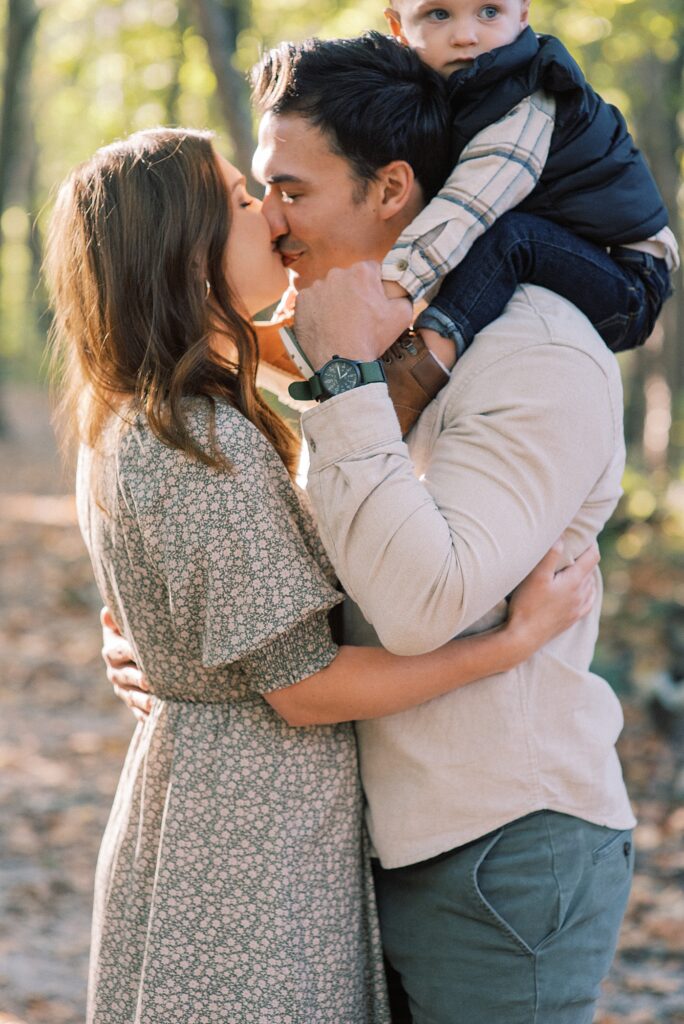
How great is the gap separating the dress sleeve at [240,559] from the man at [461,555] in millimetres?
106

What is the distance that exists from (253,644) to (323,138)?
104 centimetres

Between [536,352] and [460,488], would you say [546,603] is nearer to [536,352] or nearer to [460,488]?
[460,488]

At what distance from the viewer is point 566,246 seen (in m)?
2.10

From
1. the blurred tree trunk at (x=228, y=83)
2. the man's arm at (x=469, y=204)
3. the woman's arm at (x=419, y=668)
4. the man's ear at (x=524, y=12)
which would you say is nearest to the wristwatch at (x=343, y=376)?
the man's arm at (x=469, y=204)

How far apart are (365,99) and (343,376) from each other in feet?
2.23

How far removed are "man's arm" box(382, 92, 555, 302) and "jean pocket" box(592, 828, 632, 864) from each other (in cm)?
108

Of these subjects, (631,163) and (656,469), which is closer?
(631,163)

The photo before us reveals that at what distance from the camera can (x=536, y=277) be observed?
209cm

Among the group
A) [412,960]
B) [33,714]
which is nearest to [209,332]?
[412,960]

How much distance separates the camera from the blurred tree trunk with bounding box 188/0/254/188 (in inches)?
224

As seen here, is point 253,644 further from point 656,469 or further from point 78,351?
point 656,469

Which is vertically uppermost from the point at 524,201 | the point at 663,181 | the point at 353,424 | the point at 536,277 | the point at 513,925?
the point at 524,201

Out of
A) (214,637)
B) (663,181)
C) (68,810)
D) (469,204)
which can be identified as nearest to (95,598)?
(68,810)

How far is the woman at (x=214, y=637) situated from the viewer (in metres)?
1.92
